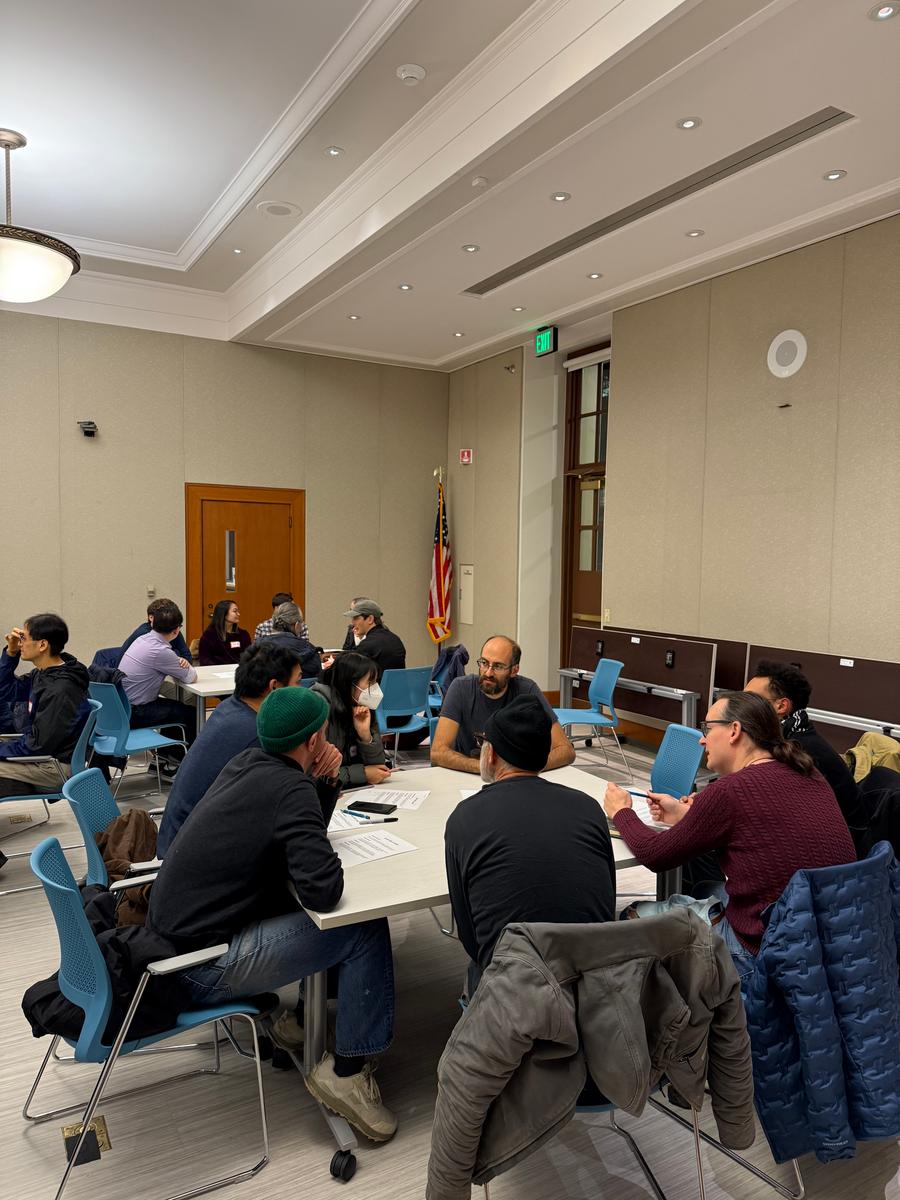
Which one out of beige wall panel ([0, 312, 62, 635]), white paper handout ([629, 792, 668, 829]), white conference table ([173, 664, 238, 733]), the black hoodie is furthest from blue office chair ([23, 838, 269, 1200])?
beige wall panel ([0, 312, 62, 635])

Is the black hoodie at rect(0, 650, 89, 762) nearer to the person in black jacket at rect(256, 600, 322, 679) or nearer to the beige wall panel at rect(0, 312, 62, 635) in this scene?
the person in black jacket at rect(256, 600, 322, 679)

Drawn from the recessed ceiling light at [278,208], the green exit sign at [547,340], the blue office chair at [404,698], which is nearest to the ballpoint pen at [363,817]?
the blue office chair at [404,698]

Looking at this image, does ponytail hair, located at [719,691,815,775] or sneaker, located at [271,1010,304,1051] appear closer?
ponytail hair, located at [719,691,815,775]

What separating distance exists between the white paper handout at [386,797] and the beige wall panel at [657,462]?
4206mm

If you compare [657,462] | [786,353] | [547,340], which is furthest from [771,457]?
[547,340]

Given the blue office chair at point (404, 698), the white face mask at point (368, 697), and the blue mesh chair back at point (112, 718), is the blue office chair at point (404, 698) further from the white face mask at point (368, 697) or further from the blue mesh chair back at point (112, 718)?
the white face mask at point (368, 697)

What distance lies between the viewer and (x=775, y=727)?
2375 mm

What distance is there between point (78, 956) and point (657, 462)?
6.01 metres

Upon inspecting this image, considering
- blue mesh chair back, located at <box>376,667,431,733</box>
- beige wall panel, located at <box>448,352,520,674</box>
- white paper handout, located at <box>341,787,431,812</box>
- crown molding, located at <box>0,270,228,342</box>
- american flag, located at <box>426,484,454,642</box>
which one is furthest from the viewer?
american flag, located at <box>426,484,454,642</box>

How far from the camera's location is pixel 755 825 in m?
2.19

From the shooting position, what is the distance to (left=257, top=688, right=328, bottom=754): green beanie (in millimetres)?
2199

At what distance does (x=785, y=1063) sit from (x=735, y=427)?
512cm

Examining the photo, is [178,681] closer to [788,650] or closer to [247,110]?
[247,110]

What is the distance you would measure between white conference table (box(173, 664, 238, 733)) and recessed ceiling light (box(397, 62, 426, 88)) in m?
3.66
